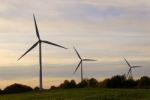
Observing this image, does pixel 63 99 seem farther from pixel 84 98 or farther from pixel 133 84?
pixel 133 84

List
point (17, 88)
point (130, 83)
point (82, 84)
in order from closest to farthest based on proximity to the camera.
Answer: point (17, 88)
point (82, 84)
point (130, 83)

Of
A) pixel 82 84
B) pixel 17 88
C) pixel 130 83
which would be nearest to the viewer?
pixel 17 88

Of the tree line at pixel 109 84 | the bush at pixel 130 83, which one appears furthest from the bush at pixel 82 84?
the bush at pixel 130 83

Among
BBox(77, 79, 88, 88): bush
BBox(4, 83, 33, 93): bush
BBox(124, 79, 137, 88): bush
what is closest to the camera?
BBox(4, 83, 33, 93): bush

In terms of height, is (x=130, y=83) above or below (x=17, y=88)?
above

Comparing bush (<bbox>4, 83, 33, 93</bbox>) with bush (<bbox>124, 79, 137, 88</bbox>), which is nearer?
bush (<bbox>4, 83, 33, 93</bbox>)

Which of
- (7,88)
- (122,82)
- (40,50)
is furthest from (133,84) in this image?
(40,50)

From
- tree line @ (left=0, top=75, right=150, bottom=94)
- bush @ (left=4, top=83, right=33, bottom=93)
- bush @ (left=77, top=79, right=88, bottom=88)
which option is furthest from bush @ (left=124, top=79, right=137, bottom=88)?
bush @ (left=4, top=83, right=33, bottom=93)

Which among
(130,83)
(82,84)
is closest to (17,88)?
(82,84)

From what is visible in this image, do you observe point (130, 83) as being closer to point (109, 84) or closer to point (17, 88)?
point (109, 84)

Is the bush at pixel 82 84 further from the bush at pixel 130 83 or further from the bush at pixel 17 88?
the bush at pixel 17 88

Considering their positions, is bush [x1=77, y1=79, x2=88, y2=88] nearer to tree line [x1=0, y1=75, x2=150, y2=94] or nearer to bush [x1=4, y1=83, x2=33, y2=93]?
tree line [x1=0, y1=75, x2=150, y2=94]

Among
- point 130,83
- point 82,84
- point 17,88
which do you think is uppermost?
point 82,84

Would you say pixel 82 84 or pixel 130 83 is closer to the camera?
pixel 82 84
